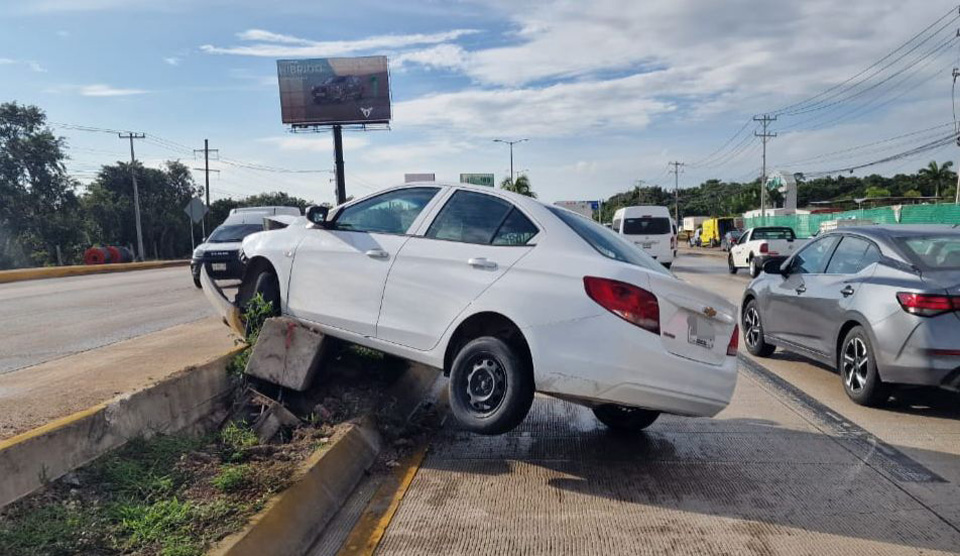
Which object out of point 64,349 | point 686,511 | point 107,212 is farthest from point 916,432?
point 107,212

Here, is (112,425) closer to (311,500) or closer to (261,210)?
(311,500)

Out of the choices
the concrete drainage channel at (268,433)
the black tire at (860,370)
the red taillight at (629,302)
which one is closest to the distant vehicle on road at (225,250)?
the concrete drainage channel at (268,433)

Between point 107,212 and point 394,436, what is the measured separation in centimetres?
6555

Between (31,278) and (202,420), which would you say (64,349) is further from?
(31,278)

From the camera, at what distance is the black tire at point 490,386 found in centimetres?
480

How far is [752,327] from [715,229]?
2294 inches

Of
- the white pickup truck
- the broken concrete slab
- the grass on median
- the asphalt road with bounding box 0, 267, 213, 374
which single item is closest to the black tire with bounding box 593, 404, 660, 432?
the broken concrete slab

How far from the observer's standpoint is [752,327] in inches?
373

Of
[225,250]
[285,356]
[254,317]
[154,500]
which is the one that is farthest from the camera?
[225,250]

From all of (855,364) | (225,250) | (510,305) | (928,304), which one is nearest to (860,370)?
(855,364)

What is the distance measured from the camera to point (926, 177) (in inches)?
3558

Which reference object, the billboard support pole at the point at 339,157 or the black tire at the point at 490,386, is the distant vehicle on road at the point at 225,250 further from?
the billboard support pole at the point at 339,157

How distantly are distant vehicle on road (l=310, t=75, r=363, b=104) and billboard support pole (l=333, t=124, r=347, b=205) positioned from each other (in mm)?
1880

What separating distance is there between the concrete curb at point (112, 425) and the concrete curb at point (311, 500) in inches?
45.8
